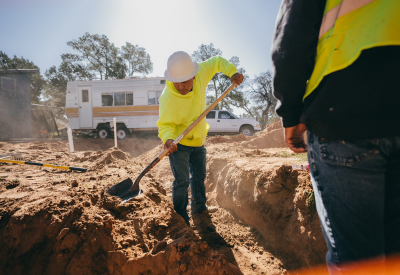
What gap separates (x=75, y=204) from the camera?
228 cm

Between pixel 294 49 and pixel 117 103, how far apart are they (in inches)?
480

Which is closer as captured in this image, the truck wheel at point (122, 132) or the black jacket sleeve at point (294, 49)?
the black jacket sleeve at point (294, 49)

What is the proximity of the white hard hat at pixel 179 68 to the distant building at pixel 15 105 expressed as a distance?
15166 mm

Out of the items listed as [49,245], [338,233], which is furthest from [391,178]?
[49,245]

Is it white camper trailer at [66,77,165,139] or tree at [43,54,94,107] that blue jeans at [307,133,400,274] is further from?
tree at [43,54,94,107]

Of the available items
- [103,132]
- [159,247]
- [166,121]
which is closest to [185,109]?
[166,121]

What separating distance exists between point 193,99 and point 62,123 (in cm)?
3309

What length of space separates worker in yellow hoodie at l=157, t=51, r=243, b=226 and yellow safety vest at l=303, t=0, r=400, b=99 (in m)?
1.78

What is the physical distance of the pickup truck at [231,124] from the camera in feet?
38.8

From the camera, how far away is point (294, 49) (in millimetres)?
862

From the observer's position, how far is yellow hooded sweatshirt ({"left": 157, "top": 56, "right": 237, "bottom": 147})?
8.42 feet

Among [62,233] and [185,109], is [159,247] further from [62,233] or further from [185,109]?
[185,109]

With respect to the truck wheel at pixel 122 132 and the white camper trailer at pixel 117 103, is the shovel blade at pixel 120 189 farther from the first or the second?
the truck wheel at pixel 122 132

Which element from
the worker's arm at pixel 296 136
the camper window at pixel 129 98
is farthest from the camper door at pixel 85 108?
the worker's arm at pixel 296 136
